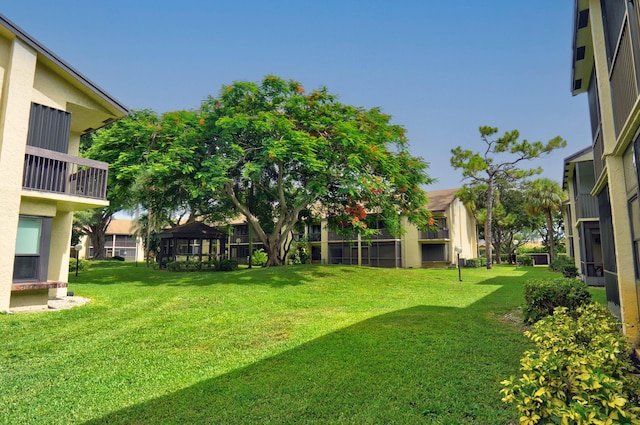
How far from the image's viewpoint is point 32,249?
33.3 feet

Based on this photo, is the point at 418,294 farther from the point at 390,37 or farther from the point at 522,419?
the point at 522,419

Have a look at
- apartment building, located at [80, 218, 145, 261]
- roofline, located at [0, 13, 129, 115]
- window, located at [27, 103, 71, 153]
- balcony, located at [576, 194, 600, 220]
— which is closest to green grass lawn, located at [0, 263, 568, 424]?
window, located at [27, 103, 71, 153]

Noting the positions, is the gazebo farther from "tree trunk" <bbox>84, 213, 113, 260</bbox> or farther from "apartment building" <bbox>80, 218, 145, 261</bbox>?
"apartment building" <bbox>80, 218, 145, 261</bbox>

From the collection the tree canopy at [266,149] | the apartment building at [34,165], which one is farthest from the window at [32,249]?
the tree canopy at [266,149]

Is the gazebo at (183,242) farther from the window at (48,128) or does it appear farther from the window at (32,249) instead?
the window at (32,249)

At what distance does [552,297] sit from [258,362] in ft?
21.8

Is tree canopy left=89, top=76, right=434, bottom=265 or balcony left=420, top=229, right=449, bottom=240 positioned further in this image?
balcony left=420, top=229, right=449, bottom=240

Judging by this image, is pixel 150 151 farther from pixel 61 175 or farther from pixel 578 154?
pixel 578 154

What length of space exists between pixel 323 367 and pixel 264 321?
12.5ft

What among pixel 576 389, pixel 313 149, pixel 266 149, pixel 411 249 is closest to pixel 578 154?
pixel 313 149

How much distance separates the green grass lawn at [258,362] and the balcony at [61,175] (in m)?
3.61

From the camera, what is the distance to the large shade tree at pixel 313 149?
618 inches

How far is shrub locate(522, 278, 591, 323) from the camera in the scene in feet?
25.3

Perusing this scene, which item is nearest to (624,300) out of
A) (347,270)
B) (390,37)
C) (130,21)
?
(390,37)
